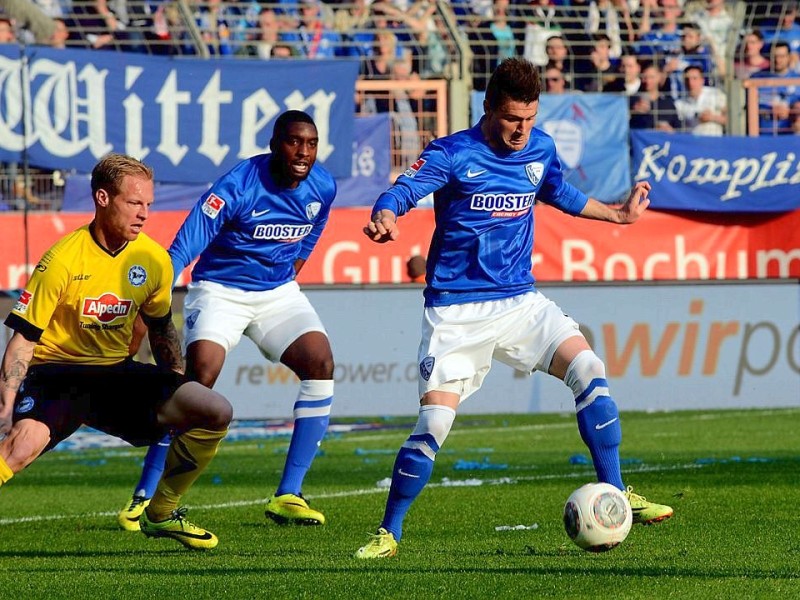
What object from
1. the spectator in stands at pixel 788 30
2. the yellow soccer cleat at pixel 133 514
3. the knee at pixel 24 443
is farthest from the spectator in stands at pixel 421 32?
the knee at pixel 24 443

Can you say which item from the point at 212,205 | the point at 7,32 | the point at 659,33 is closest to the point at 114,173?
the point at 212,205

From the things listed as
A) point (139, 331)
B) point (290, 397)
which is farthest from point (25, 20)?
point (139, 331)

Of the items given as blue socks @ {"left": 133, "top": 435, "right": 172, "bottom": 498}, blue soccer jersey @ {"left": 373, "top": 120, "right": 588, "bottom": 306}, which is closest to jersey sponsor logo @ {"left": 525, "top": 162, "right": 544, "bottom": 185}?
blue soccer jersey @ {"left": 373, "top": 120, "right": 588, "bottom": 306}

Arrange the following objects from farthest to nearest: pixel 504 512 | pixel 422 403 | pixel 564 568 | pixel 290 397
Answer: pixel 290 397 → pixel 504 512 → pixel 422 403 → pixel 564 568

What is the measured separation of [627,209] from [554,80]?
1132 centimetres

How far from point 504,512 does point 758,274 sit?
1156cm

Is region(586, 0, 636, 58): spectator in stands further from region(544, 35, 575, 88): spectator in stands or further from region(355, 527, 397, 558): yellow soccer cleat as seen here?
region(355, 527, 397, 558): yellow soccer cleat

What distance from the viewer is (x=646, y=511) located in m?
6.88

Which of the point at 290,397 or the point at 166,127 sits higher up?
the point at 166,127

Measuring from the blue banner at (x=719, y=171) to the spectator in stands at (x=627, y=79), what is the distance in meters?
0.63

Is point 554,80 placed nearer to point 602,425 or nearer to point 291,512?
point 291,512

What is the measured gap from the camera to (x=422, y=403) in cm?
689

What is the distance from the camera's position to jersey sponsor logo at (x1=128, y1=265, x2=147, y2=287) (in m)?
6.89

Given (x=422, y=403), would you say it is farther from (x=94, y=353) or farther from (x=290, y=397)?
(x=290, y=397)
